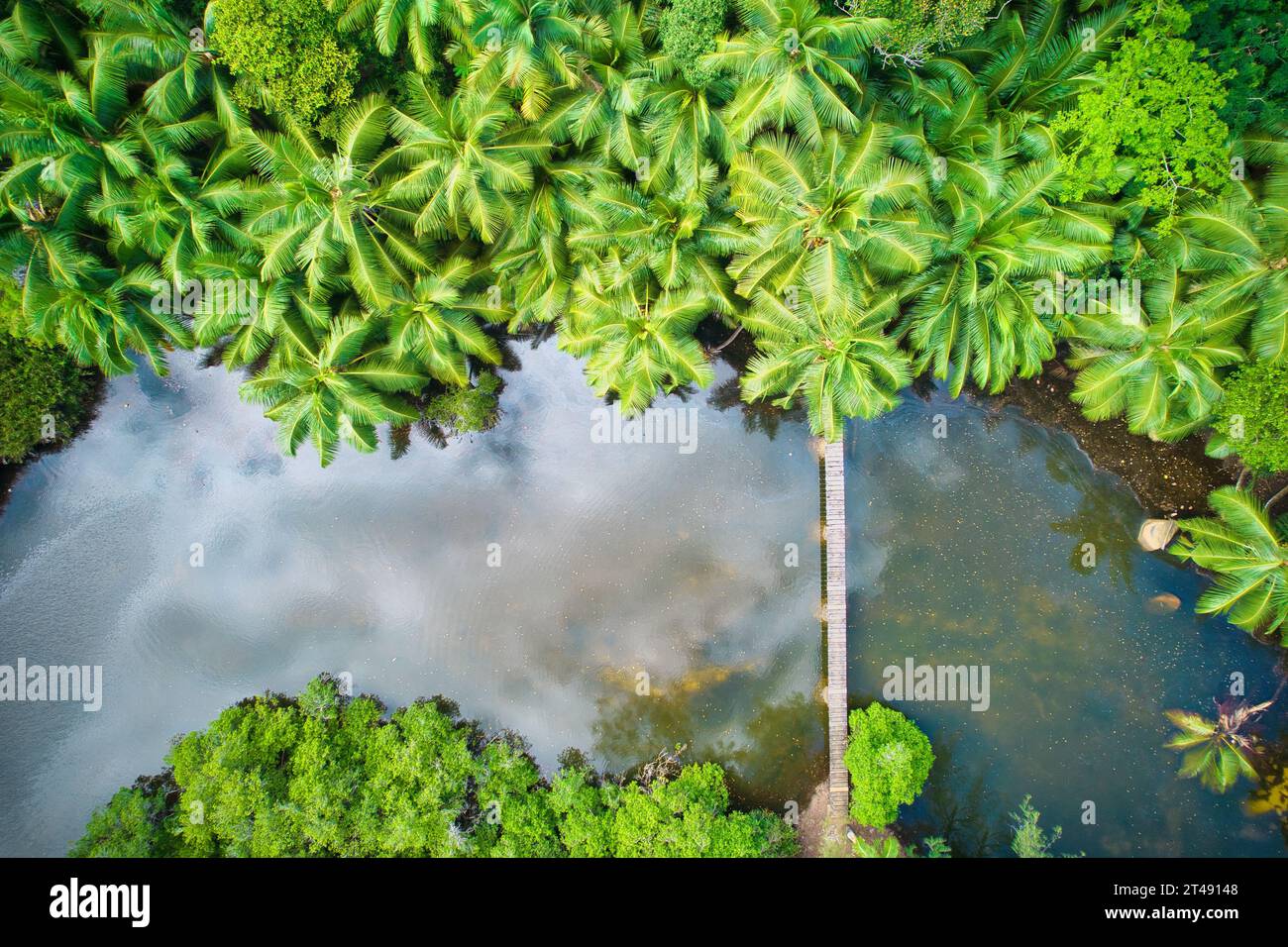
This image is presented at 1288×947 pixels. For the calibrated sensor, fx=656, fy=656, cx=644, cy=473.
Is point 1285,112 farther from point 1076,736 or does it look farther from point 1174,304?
point 1076,736

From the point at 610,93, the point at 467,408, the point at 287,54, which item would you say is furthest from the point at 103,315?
the point at 610,93

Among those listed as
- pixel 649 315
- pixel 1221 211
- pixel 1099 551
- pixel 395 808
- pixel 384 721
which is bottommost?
pixel 395 808

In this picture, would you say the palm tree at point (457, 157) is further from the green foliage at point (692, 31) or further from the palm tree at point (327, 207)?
the green foliage at point (692, 31)

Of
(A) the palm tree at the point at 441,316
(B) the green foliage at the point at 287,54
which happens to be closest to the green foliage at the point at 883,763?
(A) the palm tree at the point at 441,316

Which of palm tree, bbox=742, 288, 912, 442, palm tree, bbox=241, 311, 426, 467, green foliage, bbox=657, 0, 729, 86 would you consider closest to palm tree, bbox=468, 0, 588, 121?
green foliage, bbox=657, 0, 729, 86
